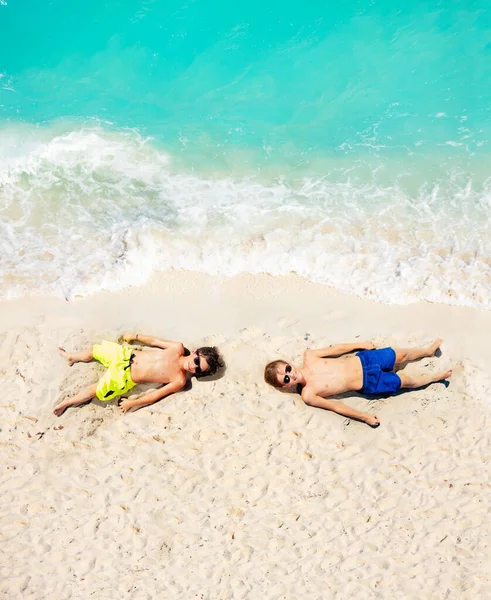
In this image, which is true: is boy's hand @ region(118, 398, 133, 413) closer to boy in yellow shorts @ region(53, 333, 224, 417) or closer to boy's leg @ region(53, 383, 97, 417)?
boy in yellow shorts @ region(53, 333, 224, 417)

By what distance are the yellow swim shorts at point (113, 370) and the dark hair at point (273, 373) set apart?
1.76 metres

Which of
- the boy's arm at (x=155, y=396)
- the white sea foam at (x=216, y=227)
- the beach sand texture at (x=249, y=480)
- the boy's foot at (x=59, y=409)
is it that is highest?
the white sea foam at (x=216, y=227)

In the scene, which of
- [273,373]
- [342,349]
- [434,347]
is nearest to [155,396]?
[273,373]

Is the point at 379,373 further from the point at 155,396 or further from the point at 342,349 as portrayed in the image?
the point at 155,396

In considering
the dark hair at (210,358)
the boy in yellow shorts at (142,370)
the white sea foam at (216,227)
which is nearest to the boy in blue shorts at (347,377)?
the dark hair at (210,358)

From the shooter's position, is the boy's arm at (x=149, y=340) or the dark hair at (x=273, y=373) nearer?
the dark hair at (x=273, y=373)

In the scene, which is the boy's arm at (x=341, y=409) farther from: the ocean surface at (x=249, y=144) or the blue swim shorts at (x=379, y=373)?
the ocean surface at (x=249, y=144)

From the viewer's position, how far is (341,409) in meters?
6.52

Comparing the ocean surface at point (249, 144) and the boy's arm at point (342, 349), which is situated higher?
the ocean surface at point (249, 144)

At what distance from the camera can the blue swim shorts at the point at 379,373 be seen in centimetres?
655

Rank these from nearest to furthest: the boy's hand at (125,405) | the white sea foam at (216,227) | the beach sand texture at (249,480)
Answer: the beach sand texture at (249,480) < the boy's hand at (125,405) < the white sea foam at (216,227)

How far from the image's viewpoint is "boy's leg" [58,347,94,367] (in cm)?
689

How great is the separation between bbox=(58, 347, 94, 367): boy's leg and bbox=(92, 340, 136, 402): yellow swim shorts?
147mm

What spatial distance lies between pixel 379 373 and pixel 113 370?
3.43 meters
